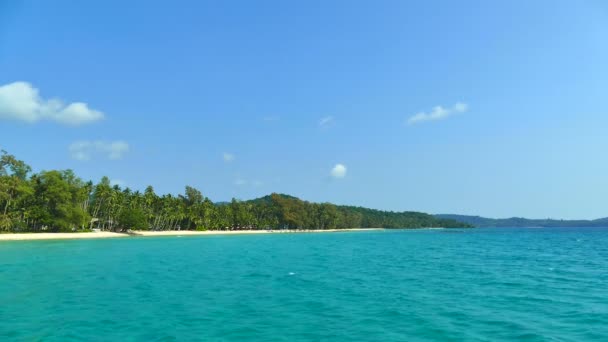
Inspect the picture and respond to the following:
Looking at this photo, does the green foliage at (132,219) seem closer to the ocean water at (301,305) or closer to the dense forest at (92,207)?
the dense forest at (92,207)

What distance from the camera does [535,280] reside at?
27297 mm

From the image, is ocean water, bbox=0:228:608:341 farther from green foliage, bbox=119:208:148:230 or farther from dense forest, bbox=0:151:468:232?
green foliage, bbox=119:208:148:230

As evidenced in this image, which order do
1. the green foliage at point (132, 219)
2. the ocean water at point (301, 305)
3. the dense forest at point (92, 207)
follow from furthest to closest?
1. the green foliage at point (132, 219)
2. the dense forest at point (92, 207)
3. the ocean water at point (301, 305)

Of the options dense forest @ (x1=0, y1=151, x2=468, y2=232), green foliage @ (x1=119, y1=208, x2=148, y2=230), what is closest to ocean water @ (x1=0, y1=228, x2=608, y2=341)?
dense forest @ (x1=0, y1=151, x2=468, y2=232)

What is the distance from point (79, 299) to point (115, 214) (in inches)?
3687

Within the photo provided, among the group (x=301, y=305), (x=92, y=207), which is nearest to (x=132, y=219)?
(x=92, y=207)

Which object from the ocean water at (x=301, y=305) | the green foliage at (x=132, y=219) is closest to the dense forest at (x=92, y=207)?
the green foliage at (x=132, y=219)

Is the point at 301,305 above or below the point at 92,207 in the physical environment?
below

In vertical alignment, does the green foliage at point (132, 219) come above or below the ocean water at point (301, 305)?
above

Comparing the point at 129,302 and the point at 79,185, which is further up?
the point at 79,185

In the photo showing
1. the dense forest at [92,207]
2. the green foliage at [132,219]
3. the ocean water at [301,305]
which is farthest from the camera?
the green foliage at [132,219]

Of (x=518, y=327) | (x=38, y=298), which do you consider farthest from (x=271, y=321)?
(x=38, y=298)

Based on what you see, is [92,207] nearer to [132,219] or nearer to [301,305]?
[132,219]

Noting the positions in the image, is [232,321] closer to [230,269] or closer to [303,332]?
[303,332]
